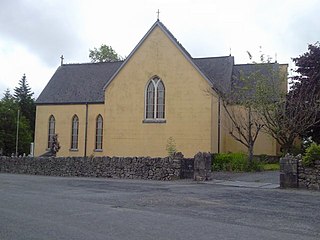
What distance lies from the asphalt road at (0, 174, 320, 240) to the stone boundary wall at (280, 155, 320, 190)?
9.13 feet

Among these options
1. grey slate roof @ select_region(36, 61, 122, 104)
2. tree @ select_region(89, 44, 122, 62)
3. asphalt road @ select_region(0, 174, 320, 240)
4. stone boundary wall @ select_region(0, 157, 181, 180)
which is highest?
tree @ select_region(89, 44, 122, 62)

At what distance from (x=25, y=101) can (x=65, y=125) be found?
128 feet

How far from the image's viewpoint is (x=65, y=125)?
139 feet

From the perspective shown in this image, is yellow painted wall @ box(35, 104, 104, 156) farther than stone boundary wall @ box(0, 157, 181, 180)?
Yes

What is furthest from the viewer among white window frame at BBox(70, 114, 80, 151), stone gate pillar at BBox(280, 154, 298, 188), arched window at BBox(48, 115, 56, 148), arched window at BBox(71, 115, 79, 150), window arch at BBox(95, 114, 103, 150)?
arched window at BBox(48, 115, 56, 148)

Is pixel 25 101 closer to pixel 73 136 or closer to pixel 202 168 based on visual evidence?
pixel 73 136

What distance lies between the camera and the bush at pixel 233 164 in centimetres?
2839

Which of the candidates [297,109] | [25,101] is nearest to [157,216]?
[297,109]

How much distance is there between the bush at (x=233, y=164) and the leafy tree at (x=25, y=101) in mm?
49052

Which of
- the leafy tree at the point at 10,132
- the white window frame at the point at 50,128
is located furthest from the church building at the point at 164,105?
the leafy tree at the point at 10,132

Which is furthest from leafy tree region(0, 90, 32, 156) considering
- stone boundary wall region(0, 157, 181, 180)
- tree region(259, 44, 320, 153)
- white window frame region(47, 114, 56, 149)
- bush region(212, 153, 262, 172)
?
tree region(259, 44, 320, 153)

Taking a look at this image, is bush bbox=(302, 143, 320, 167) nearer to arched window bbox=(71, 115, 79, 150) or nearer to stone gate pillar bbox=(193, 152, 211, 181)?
stone gate pillar bbox=(193, 152, 211, 181)

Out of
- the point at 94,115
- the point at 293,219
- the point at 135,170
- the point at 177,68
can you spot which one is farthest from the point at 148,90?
the point at 293,219

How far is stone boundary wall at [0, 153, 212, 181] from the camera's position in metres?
24.4
